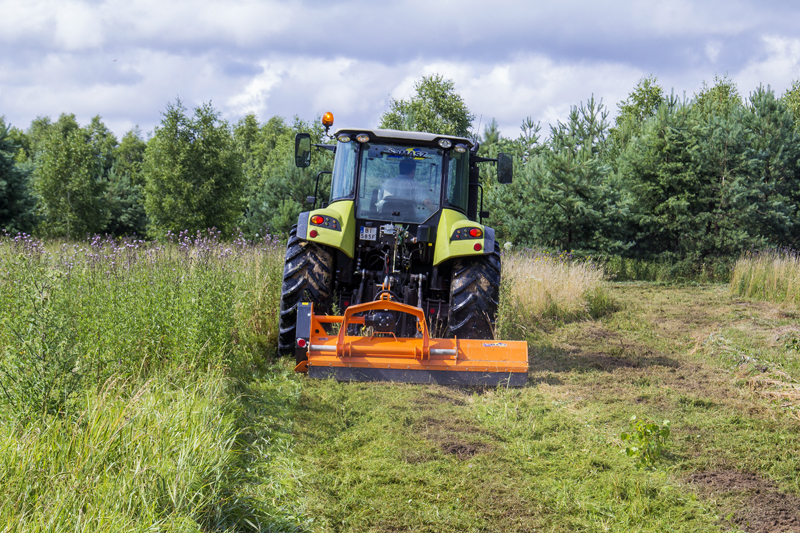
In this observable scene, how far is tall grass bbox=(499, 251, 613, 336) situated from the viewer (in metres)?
8.43

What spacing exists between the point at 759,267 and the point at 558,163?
442 centimetres

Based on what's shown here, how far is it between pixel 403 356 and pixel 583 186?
973 cm

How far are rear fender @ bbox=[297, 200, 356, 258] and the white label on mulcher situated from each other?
10 cm

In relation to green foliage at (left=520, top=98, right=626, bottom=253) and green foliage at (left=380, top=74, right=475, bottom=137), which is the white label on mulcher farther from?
green foliage at (left=380, top=74, right=475, bottom=137)

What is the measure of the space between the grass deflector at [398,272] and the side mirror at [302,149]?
0.01 metres

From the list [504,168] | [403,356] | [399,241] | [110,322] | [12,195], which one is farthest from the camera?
[12,195]

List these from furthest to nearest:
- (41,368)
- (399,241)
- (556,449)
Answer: (399,241) → (556,449) → (41,368)

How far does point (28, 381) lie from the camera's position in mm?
3154

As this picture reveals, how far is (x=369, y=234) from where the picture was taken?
6.14 m

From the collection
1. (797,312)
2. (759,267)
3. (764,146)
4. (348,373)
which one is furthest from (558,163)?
(348,373)

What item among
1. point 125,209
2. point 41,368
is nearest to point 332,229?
point 41,368

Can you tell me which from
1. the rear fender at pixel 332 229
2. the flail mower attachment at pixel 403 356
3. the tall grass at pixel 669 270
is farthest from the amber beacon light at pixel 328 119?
the tall grass at pixel 669 270

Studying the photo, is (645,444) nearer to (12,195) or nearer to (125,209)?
(12,195)

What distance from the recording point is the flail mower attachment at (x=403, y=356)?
5.18 metres
